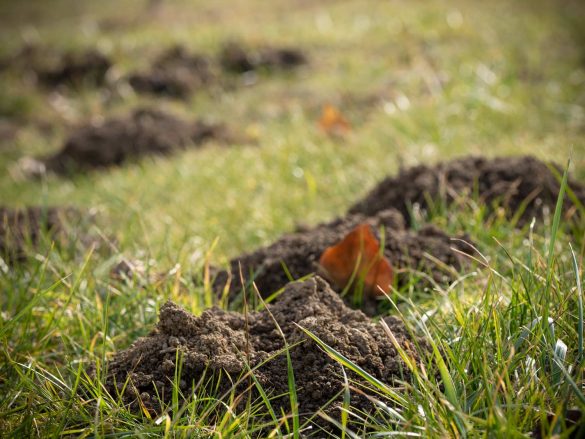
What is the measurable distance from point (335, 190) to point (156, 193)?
142 cm

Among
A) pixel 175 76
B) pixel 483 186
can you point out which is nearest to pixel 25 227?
pixel 483 186

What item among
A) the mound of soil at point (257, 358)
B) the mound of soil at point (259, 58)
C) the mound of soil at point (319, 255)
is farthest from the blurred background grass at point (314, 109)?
the mound of soil at point (257, 358)

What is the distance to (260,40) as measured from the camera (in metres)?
9.28

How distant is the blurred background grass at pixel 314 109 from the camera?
4109mm

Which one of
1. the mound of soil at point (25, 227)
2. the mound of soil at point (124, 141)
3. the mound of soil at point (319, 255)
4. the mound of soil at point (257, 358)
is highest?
the mound of soil at point (257, 358)

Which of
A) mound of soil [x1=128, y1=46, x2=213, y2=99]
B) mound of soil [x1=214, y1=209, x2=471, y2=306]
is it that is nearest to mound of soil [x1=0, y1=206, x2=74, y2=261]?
mound of soil [x1=214, y1=209, x2=471, y2=306]

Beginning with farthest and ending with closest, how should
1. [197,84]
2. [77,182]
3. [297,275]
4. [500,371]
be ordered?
1. [197,84]
2. [77,182]
3. [297,275]
4. [500,371]

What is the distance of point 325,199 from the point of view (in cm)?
417

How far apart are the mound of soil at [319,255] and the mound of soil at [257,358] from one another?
59cm

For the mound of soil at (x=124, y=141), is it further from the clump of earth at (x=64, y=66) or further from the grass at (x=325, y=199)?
the clump of earth at (x=64, y=66)

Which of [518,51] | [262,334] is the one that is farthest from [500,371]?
[518,51]

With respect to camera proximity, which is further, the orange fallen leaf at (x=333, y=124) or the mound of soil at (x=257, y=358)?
the orange fallen leaf at (x=333, y=124)

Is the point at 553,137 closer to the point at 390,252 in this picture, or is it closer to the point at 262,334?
the point at 390,252

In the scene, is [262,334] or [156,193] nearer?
[262,334]
